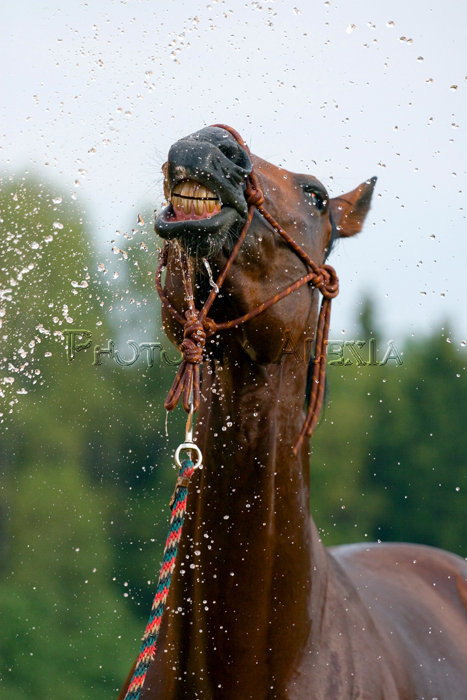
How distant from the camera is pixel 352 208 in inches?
148

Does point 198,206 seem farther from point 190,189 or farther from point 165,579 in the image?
point 165,579

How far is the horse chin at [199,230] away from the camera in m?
2.77

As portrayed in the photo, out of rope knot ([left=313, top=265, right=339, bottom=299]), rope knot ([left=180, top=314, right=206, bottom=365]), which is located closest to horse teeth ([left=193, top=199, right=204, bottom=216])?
rope knot ([left=180, top=314, right=206, bottom=365])

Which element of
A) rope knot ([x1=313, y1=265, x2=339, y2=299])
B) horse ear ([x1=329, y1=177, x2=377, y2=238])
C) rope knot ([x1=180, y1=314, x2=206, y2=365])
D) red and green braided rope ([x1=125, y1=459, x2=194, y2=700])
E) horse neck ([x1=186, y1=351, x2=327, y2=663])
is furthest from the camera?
horse ear ([x1=329, y1=177, x2=377, y2=238])

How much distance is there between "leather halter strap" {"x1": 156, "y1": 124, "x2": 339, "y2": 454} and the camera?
290 centimetres

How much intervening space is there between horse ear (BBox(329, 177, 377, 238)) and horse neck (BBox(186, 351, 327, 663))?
743 mm

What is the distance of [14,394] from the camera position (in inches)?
687

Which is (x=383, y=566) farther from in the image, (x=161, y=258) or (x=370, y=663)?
(x=161, y=258)

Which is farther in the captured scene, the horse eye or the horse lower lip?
the horse eye

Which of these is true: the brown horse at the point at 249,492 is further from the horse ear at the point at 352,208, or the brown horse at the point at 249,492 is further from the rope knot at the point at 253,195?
the horse ear at the point at 352,208

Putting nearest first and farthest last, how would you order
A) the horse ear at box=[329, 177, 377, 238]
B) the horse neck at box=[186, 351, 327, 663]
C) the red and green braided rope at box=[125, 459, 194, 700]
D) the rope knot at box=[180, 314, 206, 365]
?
1. the red and green braided rope at box=[125, 459, 194, 700]
2. the rope knot at box=[180, 314, 206, 365]
3. the horse neck at box=[186, 351, 327, 663]
4. the horse ear at box=[329, 177, 377, 238]

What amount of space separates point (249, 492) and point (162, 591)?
1.48 feet

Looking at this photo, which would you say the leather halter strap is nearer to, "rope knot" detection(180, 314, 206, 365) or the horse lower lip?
"rope knot" detection(180, 314, 206, 365)

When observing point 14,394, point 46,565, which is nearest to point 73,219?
point 14,394
